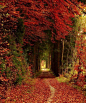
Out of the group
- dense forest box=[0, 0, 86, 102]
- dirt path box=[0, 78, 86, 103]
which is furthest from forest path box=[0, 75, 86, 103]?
dense forest box=[0, 0, 86, 102]

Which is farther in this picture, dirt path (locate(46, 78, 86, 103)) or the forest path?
dirt path (locate(46, 78, 86, 103))

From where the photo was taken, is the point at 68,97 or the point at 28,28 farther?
the point at 28,28

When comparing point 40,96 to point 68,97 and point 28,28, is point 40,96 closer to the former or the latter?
point 68,97

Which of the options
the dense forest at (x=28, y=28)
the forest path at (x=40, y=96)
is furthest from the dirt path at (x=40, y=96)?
the dense forest at (x=28, y=28)

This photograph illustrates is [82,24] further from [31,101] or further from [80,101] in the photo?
[31,101]

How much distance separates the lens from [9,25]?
10656mm

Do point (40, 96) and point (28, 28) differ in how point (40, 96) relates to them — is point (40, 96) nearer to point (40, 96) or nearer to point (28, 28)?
point (40, 96)

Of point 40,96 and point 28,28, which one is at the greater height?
point 28,28

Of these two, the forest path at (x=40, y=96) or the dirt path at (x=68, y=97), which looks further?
the dirt path at (x=68, y=97)

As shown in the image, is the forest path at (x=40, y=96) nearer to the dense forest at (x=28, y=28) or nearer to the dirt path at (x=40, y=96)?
the dirt path at (x=40, y=96)

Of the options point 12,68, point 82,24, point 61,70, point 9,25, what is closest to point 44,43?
point 61,70

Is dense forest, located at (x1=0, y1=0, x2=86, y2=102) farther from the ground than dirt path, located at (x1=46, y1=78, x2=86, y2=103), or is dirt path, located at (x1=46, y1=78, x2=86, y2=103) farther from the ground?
dense forest, located at (x1=0, y1=0, x2=86, y2=102)

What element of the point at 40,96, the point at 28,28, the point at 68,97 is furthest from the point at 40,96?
the point at 28,28

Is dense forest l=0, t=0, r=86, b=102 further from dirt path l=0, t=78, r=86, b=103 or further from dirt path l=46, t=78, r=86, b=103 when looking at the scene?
dirt path l=46, t=78, r=86, b=103
